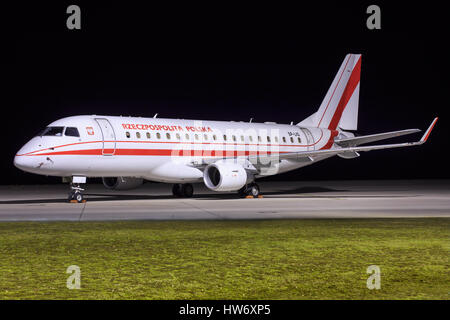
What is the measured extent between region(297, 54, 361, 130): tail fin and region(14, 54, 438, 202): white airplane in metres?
0.99

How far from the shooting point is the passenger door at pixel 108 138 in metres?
26.3

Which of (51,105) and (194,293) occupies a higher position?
(51,105)

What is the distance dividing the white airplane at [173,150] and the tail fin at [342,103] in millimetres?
985

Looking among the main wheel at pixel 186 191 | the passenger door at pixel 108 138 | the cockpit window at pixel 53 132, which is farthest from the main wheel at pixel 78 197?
the main wheel at pixel 186 191

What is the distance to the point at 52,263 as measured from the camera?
10148mm

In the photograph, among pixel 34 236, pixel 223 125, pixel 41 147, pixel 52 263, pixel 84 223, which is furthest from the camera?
pixel 223 125

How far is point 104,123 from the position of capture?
2689 centimetres

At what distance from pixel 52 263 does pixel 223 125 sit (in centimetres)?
2263

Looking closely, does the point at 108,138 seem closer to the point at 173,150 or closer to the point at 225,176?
the point at 173,150
